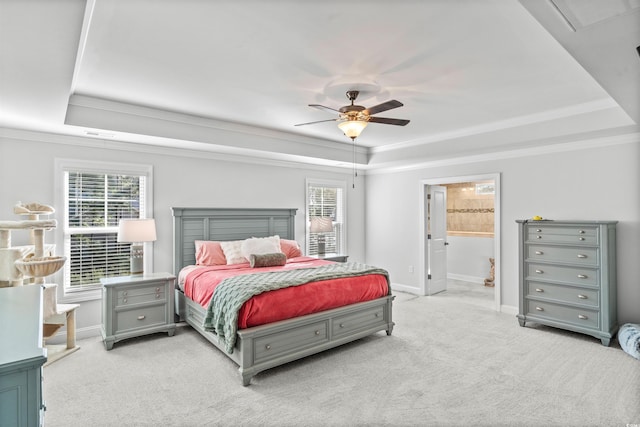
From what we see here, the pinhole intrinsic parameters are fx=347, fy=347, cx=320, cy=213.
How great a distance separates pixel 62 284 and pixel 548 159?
19.9ft

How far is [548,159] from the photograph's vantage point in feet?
14.9

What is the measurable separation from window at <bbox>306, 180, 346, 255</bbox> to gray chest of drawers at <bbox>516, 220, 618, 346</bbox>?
123 inches

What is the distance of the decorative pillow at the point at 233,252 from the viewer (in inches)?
178

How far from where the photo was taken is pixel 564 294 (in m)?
4.04

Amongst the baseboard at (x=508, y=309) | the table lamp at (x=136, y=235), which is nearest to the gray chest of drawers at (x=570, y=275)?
the baseboard at (x=508, y=309)

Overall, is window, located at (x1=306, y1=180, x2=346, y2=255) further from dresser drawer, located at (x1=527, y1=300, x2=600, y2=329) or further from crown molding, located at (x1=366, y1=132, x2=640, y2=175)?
dresser drawer, located at (x1=527, y1=300, x2=600, y2=329)

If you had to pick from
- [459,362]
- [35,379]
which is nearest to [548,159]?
[459,362]

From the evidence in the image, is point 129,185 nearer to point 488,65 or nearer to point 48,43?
point 48,43

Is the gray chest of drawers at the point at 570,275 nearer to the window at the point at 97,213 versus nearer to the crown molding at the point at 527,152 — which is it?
the crown molding at the point at 527,152

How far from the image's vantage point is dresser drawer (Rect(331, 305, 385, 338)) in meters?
3.54

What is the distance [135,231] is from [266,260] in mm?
1507

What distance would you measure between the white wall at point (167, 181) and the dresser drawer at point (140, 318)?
2.00 feet

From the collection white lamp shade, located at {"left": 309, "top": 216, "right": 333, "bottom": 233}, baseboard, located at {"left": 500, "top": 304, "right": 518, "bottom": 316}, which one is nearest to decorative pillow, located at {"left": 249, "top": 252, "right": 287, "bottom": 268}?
white lamp shade, located at {"left": 309, "top": 216, "right": 333, "bottom": 233}

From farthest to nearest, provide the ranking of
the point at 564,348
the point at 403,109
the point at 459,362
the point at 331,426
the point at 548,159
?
1. the point at 548,159
2. the point at 403,109
3. the point at 564,348
4. the point at 459,362
5. the point at 331,426
